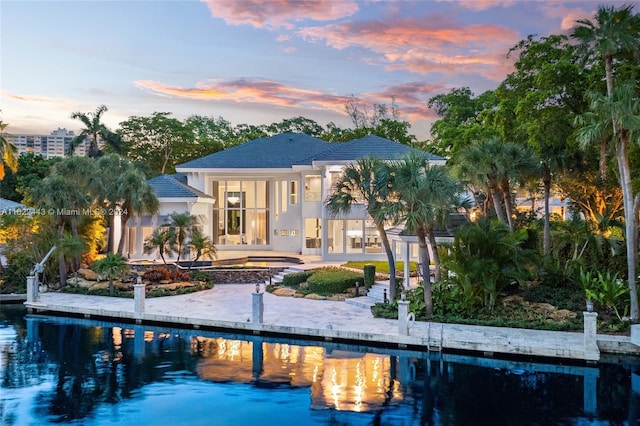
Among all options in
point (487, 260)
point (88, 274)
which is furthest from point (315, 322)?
point (88, 274)

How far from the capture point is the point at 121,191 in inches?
1035

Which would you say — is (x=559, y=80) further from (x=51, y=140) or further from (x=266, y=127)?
(x=51, y=140)

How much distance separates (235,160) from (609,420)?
2774cm

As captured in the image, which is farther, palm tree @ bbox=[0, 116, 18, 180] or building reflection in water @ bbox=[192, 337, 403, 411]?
palm tree @ bbox=[0, 116, 18, 180]

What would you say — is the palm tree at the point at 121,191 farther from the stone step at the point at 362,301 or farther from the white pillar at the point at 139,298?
the stone step at the point at 362,301

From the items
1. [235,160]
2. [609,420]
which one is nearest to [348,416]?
[609,420]

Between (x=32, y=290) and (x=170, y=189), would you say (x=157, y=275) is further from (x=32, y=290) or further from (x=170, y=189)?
(x=170, y=189)

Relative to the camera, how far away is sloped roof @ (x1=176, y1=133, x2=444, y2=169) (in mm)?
31094

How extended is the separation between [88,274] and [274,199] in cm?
1320

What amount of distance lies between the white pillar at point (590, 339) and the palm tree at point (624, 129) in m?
2.66

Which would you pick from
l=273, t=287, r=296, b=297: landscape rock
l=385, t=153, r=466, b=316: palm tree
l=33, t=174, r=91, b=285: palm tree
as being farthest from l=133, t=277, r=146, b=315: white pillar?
l=385, t=153, r=466, b=316: palm tree

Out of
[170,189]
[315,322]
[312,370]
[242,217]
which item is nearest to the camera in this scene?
[312,370]

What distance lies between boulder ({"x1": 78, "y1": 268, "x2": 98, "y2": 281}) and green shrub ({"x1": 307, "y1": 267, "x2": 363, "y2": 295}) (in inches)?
394

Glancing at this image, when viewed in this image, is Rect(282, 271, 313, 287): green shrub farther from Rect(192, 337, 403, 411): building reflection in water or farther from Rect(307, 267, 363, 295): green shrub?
Rect(192, 337, 403, 411): building reflection in water
